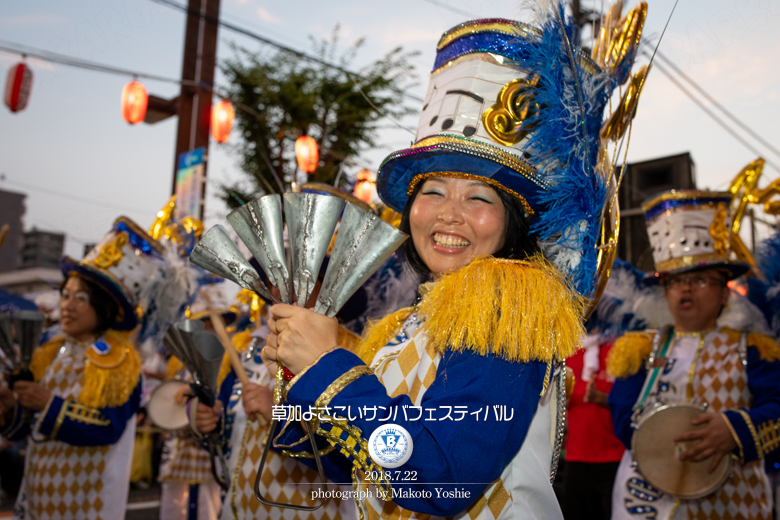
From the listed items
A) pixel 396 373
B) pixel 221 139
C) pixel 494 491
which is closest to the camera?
pixel 494 491

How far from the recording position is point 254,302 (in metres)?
3.94

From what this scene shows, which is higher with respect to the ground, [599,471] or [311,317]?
[311,317]

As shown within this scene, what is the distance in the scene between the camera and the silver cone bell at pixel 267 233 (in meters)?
1.46

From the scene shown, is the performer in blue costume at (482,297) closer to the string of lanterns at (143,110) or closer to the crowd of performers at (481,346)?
the crowd of performers at (481,346)

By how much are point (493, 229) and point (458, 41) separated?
25.4 inches

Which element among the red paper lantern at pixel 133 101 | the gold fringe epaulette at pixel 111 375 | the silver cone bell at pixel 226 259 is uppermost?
the red paper lantern at pixel 133 101

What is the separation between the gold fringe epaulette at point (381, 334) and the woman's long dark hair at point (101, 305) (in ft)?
7.77

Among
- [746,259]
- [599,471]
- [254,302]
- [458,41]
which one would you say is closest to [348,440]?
[458,41]

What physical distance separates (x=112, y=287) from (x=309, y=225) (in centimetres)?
263

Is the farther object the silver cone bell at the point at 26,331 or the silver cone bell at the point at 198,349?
the silver cone bell at the point at 26,331

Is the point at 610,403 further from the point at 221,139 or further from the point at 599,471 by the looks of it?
the point at 221,139

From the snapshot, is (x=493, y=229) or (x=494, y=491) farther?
(x=493, y=229)

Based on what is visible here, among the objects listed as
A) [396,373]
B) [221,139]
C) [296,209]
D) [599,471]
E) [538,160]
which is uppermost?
[221,139]

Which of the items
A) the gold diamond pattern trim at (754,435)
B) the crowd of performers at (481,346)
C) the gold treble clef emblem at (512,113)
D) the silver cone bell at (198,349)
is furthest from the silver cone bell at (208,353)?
the gold diamond pattern trim at (754,435)
